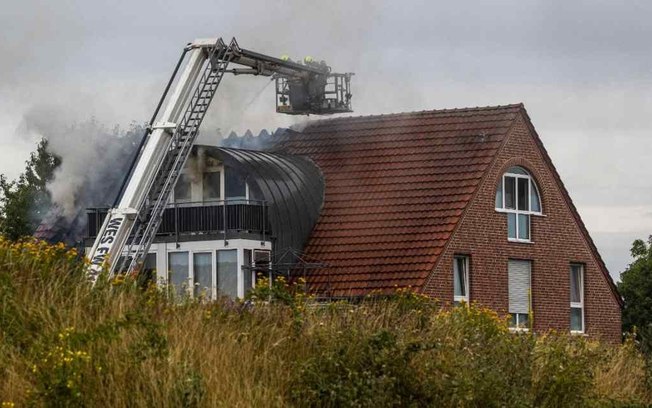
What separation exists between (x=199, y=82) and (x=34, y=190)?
17.1 m

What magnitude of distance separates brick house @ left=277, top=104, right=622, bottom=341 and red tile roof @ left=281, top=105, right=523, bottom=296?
4 cm

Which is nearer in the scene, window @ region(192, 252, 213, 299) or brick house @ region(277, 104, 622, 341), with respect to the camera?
window @ region(192, 252, 213, 299)

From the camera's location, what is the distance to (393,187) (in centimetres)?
4288

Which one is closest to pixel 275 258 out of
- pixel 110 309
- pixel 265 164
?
pixel 265 164

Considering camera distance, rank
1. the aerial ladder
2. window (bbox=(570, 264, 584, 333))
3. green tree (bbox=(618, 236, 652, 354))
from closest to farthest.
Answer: the aerial ladder < window (bbox=(570, 264, 584, 333)) < green tree (bbox=(618, 236, 652, 354))

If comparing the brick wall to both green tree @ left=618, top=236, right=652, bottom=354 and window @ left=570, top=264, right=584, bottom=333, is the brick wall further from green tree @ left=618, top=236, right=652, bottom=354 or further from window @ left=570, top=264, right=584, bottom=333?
green tree @ left=618, top=236, right=652, bottom=354

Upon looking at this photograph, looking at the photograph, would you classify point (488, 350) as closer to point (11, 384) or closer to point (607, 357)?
point (607, 357)

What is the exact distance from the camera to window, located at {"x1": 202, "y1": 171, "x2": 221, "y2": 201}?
1652 inches

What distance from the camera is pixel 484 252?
42031 millimetres

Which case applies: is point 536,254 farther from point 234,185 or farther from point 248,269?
point 234,185

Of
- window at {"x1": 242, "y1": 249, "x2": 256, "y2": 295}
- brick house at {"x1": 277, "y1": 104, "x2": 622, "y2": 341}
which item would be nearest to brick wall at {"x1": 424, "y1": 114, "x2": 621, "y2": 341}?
brick house at {"x1": 277, "y1": 104, "x2": 622, "y2": 341}

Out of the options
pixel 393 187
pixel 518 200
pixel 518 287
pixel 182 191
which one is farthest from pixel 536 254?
pixel 182 191

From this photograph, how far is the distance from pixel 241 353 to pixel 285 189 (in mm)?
22831

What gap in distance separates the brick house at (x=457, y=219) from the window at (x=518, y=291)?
26mm
